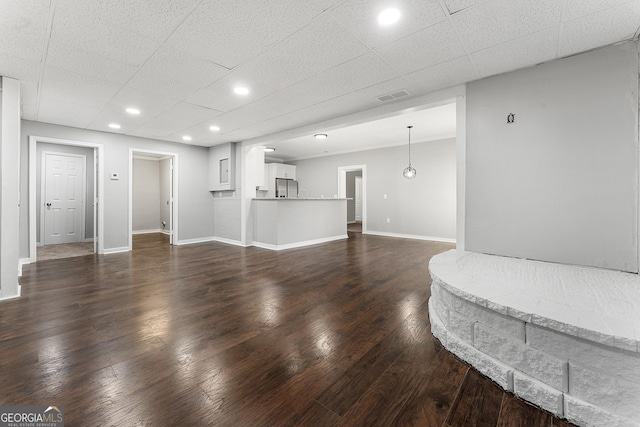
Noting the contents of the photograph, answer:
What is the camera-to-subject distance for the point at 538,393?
4.52 feet

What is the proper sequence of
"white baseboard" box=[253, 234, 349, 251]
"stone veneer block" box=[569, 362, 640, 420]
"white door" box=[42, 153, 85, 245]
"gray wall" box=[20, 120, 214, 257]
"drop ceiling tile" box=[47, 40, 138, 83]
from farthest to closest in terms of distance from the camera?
"white door" box=[42, 153, 85, 245], "white baseboard" box=[253, 234, 349, 251], "gray wall" box=[20, 120, 214, 257], "drop ceiling tile" box=[47, 40, 138, 83], "stone veneer block" box=[569, 362, 640, 420]

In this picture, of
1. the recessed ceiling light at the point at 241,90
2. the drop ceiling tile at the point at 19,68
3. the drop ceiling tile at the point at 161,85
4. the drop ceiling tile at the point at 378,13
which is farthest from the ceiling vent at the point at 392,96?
the drop ceiling tile at the point at 19,68

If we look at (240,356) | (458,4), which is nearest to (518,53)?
(458,4)

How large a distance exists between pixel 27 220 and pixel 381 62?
20.0 feet

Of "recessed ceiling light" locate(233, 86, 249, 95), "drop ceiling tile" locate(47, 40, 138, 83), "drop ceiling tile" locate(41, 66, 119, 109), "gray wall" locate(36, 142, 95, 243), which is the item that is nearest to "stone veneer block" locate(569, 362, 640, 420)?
"recessed ceiling light" locate(233, 86, 249, 95)

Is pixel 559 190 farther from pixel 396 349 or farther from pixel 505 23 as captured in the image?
pixel 396 349

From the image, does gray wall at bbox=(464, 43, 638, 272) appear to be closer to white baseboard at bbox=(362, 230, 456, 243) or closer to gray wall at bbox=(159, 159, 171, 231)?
white baseboard at bbox=(362, 230, 456, 243)

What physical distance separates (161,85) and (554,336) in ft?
13.8

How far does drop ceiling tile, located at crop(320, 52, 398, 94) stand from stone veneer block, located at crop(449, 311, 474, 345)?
2.36 m

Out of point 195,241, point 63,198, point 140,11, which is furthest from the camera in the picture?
point 195,241

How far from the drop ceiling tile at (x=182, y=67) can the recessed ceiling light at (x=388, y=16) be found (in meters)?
1.66

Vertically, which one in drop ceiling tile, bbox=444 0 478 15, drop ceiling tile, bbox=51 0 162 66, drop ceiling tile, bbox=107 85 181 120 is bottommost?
drop ceiling tile, bbox=444 0 478 15

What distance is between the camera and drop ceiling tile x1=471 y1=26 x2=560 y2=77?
7.38 feet

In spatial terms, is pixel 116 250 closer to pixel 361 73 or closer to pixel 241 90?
pixel 241 90
